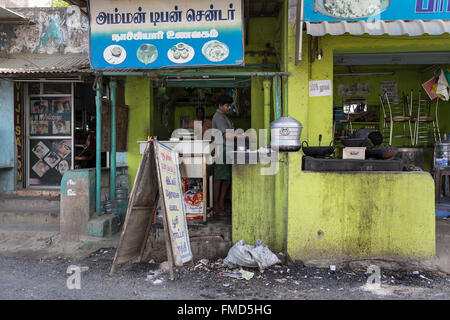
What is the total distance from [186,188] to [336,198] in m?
2.48

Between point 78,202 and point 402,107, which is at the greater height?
point 402,107

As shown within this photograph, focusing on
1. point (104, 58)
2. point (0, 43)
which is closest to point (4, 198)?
point (0, 43)

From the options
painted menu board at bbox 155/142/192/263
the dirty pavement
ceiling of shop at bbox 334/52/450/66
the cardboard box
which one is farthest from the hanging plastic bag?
painted menu board at bbox 155/142/192/263

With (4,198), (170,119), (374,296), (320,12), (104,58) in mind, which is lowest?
(374,296)

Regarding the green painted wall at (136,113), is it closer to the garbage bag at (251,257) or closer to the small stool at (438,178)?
the garbage bag at (251,257)

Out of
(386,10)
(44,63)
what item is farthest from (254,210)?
(44,63)

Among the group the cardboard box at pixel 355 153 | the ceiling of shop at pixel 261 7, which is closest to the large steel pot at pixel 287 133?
the cardboard box at pixel 355 153

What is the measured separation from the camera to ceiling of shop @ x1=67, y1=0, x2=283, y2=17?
5.83 m

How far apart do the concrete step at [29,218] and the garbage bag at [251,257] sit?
11.6 feet

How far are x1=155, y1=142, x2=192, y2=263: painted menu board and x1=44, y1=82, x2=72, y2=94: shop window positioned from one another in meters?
4.31

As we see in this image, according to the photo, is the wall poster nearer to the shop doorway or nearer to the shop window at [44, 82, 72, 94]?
the shop window at [44, 82, 72, 94]

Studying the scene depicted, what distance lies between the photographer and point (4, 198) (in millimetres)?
6969

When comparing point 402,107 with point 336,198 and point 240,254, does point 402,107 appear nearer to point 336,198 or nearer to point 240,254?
point 336,198

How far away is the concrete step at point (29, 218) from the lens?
20.9 ft
